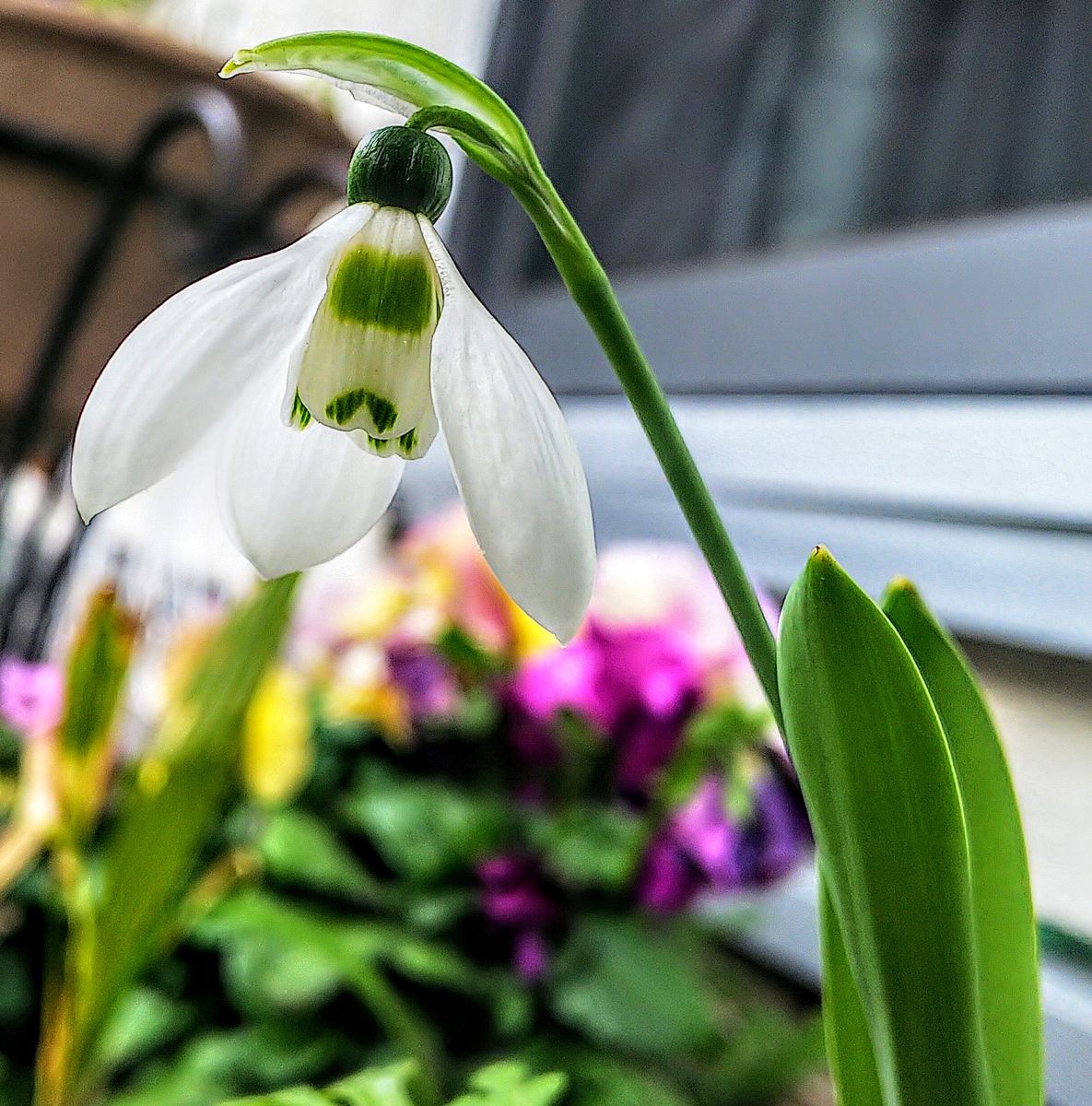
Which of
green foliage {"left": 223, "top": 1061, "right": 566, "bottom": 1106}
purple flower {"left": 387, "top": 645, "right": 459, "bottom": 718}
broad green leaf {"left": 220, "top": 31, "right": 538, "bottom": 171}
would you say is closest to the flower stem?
broad green leaf {"left": 220, "top": 31, "right": 538, "bottom": 171}

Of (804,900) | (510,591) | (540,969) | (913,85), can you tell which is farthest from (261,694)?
(913,85)

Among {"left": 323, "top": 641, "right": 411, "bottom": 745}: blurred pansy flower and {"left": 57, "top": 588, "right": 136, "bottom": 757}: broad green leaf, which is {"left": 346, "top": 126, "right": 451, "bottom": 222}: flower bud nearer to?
{"left": 57, "top": 588, "right": 136, "bottom": 757}: broad green leaf

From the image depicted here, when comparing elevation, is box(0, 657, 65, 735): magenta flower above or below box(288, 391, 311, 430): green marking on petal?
Answer: above

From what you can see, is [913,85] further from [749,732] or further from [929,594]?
[749,732]

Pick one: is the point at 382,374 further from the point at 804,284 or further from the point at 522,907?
the point at 804,284

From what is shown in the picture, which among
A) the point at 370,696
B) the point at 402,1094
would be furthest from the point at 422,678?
the point at 402,1094

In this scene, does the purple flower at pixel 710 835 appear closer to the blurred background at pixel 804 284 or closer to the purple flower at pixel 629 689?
the purple flower at pixel 629 689
